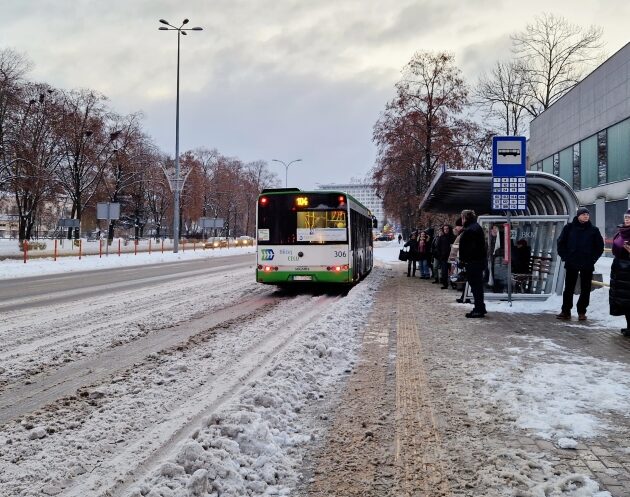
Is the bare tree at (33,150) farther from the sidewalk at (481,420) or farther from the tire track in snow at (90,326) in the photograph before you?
the sidewalk at (481,420)

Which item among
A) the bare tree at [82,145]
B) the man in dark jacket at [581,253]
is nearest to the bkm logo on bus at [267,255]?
the man in dark jacket at [581,253]

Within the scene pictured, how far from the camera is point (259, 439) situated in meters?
3.71

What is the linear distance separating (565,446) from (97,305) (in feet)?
31.7

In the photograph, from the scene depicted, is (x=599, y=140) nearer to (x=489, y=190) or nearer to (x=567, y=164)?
(x=567, y=164)

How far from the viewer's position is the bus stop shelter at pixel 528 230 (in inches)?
447

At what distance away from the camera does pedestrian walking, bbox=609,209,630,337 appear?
24.6ft

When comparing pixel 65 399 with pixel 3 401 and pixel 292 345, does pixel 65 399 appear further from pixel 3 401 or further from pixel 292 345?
pixel 292 345

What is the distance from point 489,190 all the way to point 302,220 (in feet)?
15.9

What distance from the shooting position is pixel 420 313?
10125mm

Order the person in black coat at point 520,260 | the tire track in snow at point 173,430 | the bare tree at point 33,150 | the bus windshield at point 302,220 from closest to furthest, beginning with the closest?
the tire track in snow at point 173,430, the person in black coat at point 520,260, the bus windshield at point 302,220, the bare tree at point 33,150

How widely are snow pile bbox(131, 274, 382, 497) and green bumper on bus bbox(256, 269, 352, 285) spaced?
24.5 feet

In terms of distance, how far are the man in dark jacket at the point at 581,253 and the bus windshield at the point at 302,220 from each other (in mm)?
5984

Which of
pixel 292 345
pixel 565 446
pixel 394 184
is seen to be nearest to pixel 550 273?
pixel 292 345

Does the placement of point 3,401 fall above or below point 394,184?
below
